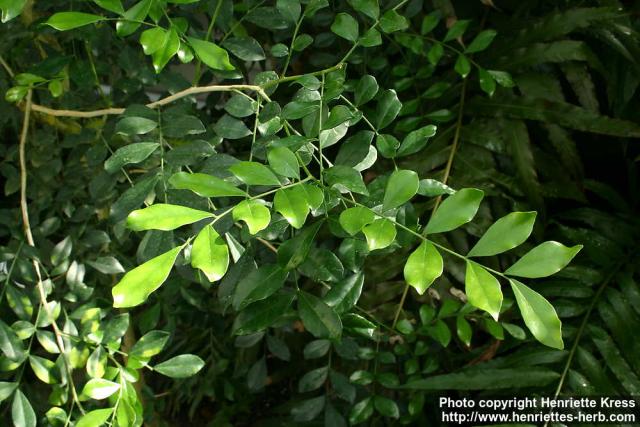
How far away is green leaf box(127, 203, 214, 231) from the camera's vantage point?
1.23 feet

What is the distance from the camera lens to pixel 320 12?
0.88 m

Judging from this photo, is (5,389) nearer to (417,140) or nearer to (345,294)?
(345,294)

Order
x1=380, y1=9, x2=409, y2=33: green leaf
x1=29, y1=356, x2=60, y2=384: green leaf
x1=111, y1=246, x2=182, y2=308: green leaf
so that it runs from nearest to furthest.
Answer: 1. x1=111, y1=246, x2=182, y2=308: green leaf
2. x1=380, y1=9, x2=409, y2=33: green leaf
3. x1=29, y1=356, x2=60, y2=384: green leaf

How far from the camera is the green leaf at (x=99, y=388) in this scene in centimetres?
59

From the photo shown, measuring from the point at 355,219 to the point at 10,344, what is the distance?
444 millimetres

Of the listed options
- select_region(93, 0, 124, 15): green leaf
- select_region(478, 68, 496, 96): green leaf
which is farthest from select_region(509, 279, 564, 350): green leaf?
select_region(478, 68, 496, 96): green leaf

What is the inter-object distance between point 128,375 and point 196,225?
18cm

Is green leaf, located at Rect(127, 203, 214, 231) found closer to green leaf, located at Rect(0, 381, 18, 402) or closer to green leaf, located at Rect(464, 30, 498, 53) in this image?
green leaf, located at Rect(0, 381, 18, 402)

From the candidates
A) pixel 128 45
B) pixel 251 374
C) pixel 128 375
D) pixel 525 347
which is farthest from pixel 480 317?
pixel 128 45

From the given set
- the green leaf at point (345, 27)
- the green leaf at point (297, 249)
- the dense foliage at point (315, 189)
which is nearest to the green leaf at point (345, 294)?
the dense foliage at point (315, 189)

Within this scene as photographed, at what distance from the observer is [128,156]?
61 centimetres

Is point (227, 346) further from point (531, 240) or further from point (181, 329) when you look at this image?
point (531, 240)

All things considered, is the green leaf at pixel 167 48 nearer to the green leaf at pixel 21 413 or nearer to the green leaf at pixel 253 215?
the green leaf at pixel 253 215

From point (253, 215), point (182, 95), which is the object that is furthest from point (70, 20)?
point (253, 215)
